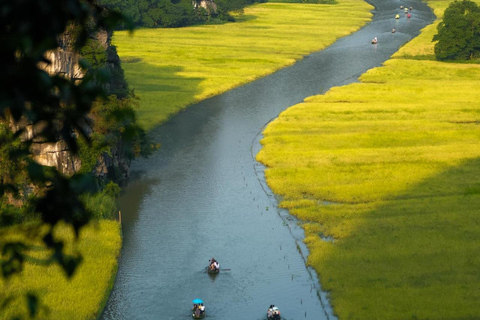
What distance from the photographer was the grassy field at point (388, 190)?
3000 centimetres

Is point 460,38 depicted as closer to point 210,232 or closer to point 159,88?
point 159,88

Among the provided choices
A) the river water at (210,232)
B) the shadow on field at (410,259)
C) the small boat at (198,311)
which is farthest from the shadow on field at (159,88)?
the small boat at (198,311)

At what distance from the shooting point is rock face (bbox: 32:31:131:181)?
36562 mm

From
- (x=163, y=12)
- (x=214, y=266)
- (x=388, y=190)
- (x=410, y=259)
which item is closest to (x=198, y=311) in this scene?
(x=214, y=266)

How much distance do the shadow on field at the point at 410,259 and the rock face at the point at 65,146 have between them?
1231cm

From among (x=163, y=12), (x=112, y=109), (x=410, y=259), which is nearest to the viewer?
(x=410, y=259)

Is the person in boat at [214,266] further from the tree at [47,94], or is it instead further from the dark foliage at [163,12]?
the dark foliage at [163,12]

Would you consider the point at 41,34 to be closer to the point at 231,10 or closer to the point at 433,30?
the point at 433,30

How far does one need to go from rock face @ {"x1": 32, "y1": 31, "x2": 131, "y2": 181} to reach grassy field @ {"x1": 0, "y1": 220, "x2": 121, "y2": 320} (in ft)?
14.5

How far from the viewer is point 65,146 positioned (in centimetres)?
3688

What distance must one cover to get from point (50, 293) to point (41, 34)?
84.8 feet

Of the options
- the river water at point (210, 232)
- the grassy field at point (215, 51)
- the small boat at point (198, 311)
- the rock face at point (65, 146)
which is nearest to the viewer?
the small boat at point (198, 311)

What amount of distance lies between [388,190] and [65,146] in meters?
18.3

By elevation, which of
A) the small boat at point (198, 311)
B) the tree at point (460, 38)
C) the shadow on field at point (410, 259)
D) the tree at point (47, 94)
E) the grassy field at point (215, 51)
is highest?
the tree at point (47, 94)
